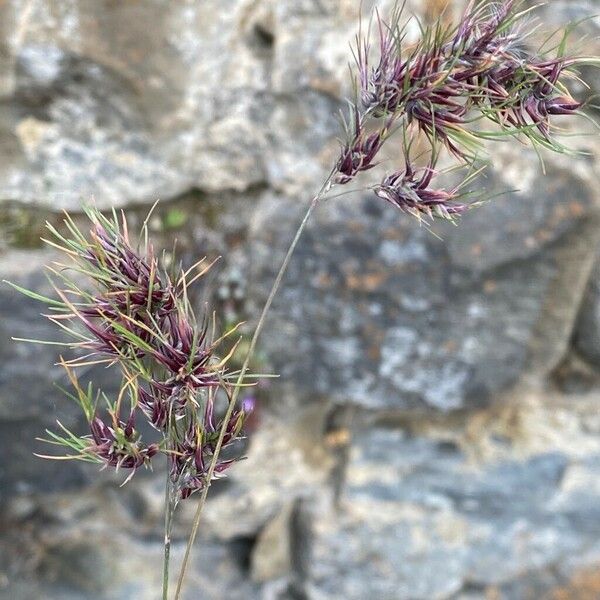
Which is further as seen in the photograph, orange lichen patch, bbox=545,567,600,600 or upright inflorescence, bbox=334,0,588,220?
orange lichen patch, bbox=545,567,600,600

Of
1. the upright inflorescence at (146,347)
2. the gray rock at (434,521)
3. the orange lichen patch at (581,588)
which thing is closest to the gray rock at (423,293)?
the gray rock at (434,521)

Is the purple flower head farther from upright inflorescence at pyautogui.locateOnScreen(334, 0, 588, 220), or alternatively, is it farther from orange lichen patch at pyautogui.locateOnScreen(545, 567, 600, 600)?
orange lichen patch at pyautogui.locateOnScreen(545, 567, 600, 600)

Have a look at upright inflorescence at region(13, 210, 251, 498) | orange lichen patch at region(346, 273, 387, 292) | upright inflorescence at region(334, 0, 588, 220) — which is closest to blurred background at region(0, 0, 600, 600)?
orange lichen patch at region(346, 273, 387, 292)

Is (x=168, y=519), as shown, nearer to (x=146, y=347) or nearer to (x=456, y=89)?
(x=146, y=347)

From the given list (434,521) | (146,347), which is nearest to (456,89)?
(146,347)

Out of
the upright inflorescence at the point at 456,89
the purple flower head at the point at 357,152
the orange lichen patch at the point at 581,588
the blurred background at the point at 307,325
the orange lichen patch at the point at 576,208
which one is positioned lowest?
the orange lichen patch at the point at 581,588

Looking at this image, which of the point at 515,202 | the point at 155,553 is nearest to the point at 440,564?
the point at 155,553

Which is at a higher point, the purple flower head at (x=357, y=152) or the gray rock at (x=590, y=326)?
the purple flower head at (x=357, y=152)

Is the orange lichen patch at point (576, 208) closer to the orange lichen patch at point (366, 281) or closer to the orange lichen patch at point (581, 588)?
the orange lichen patch at point (366, 281)

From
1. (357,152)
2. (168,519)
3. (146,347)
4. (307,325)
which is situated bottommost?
(307,325)
